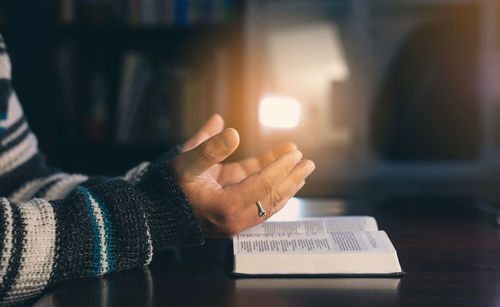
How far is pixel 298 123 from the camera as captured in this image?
193 centimetres

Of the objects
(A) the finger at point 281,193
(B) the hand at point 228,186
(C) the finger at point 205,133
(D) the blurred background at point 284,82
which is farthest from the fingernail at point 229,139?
(D) the blurred background at point 284,82

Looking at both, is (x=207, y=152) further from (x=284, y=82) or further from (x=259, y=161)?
(x=284, y=82)

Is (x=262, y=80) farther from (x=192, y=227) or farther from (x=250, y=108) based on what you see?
(x=192, y=227)

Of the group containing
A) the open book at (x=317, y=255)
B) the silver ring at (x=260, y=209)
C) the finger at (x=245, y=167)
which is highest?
the finger at (x=245, y=167)

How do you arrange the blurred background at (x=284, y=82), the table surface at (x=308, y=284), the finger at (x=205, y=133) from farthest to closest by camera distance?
the blurred background at (x=284, y=82) → the finger at (x=205, y=133) → the table surface at (x=308, y=284)

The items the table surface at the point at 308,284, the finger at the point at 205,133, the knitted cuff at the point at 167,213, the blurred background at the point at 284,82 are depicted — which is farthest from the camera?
the blurred background at the point at 284,82

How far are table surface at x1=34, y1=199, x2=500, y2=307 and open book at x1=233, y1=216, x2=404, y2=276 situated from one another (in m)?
0.01

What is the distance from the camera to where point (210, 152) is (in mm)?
526

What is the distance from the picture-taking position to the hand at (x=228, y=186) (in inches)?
20.9

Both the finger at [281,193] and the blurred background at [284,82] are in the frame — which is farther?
the blurred background at [284,82]

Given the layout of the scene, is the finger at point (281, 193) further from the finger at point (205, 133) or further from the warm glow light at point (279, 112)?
the warm glow light at point (279, 112)

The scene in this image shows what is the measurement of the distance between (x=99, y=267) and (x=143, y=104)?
1288 millimetres

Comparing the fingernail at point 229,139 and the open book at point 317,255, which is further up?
the fingernail at point 229,139

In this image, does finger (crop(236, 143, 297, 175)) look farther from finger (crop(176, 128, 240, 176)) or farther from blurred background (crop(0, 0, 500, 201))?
blurred background (crop(0, 0, 500, 201))
